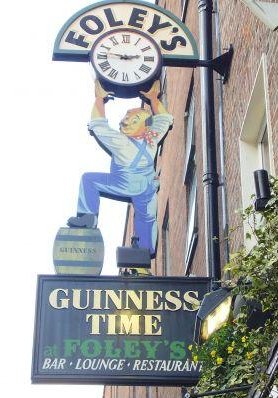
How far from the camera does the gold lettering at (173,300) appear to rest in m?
8.18

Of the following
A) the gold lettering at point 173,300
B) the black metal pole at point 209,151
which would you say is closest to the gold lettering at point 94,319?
the gold lettering at point 173,300

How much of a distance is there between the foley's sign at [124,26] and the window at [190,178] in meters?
3.27

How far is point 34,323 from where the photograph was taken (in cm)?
807

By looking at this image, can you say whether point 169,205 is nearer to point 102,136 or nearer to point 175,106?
point 175,106

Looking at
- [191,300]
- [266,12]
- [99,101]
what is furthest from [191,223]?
[266,12]

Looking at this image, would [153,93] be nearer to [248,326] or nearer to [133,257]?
[133,257]

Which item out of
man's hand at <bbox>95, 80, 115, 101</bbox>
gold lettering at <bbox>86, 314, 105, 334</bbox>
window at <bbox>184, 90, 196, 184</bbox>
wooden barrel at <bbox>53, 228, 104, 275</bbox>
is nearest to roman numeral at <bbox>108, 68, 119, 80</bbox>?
man's hand at <bbox>95, 80, 115, 101</bbox>

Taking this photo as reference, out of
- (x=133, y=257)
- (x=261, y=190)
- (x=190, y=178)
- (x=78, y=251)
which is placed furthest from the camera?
(x=190, y=178)

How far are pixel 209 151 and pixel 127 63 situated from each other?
1308 mm

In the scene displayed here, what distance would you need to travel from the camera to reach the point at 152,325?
8086mm

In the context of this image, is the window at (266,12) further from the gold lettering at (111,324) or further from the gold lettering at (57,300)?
the gold lettering at (57,300)

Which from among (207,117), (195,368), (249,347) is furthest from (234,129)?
(249,347)

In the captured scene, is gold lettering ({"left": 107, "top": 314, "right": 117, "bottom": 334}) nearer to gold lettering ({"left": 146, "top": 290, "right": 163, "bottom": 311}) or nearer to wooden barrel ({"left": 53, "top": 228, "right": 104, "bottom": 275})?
gold lettering ({"left": 146, "top": 290, "right": 163, "bottom": 311})

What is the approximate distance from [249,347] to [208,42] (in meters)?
5.15
